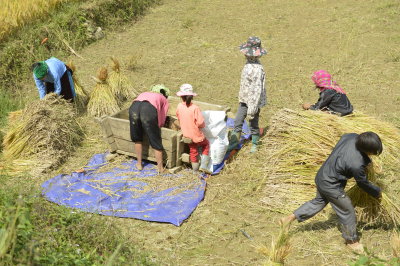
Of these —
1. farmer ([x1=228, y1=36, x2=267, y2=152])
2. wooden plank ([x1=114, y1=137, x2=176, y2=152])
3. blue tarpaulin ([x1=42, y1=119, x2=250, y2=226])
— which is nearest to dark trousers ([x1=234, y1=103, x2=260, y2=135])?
farmer ([x1=228, y1=36, x2=267, y2=152])

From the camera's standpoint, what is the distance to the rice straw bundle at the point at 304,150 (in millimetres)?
4875

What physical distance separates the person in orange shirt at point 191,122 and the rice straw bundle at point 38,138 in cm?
185

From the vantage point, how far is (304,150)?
4.99 m

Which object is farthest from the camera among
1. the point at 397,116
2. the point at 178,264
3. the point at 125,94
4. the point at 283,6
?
the point at 283,6

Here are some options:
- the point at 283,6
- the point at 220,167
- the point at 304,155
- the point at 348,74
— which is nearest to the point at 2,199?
the point at 220,167

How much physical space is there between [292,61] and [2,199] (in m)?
6.74

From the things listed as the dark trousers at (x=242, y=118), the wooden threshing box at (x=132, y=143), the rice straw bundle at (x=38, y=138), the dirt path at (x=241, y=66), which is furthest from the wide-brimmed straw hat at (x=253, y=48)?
the rice straw bundle at (x=38, y=138)

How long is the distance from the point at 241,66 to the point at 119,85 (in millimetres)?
2734

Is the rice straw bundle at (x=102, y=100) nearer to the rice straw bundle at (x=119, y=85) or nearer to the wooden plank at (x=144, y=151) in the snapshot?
the rice straw bundle at (x=119, y=85)

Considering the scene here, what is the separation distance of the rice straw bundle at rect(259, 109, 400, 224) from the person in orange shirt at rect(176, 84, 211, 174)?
850 millimetres

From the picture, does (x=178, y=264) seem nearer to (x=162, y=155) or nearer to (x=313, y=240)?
(x=313, y=240)

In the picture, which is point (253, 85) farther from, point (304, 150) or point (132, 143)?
point (132, 143)

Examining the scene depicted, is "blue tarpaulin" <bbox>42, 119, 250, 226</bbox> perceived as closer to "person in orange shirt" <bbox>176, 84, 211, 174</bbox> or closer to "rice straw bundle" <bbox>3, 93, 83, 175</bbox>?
"person in orange shirt" <bbox>176, 84, 211, 174</bbox>

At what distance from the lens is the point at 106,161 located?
5.80m
